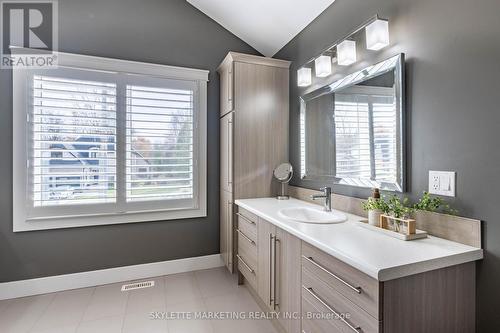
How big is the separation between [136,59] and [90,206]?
61.5 inches

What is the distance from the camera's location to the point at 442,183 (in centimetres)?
131

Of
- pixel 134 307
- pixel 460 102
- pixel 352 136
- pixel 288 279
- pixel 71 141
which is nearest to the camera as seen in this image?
pixel 460 102

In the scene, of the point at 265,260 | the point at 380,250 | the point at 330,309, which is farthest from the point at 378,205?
the point at 265,260

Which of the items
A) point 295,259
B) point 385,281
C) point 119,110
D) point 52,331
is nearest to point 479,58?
point 385,281

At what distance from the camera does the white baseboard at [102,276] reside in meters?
2.35

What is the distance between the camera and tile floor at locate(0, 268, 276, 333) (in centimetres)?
192

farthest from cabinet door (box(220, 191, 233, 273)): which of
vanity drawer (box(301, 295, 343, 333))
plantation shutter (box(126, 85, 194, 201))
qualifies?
vanity drawer (box(301, 295, 343, 333))

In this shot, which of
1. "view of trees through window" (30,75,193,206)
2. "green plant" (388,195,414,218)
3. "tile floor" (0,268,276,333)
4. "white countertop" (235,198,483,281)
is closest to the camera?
"white countertop" (235,198,483,281)

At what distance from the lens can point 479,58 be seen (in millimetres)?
1161

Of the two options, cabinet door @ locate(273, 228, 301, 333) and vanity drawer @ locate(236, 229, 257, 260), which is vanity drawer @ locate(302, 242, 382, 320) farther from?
vanity drawer @ locate(236, 229, 257, 260)

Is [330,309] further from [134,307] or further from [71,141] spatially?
[71,141]

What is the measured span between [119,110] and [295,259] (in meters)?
2.22

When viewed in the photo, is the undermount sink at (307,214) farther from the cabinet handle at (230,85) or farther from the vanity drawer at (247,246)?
the cabinet handle at (230,85)

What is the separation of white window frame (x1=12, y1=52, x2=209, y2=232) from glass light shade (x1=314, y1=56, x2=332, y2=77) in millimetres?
1323
